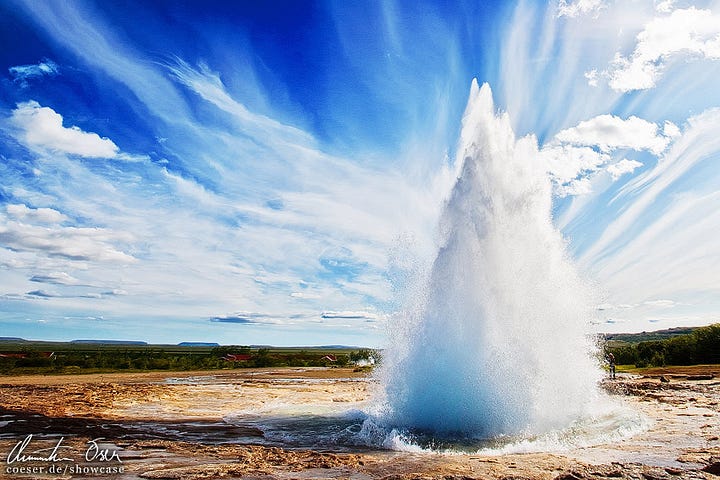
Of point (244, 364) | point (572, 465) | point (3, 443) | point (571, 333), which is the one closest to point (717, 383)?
point (571, 333)

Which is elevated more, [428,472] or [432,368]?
[432,368]

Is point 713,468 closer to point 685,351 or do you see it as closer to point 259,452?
point 259,452

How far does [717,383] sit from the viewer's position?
23297 mm

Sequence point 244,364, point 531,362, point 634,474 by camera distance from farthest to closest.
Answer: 1. point 244,364
2. point 531,362
3. point 634,474

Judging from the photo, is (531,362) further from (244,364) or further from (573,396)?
(244,364)

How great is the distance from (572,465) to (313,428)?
747 centimetres

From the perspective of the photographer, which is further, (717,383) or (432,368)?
(717,383)

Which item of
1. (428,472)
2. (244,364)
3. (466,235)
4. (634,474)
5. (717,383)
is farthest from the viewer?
(244,364)

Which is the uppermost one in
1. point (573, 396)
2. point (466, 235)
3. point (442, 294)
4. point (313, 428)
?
point (466, 235)
